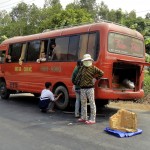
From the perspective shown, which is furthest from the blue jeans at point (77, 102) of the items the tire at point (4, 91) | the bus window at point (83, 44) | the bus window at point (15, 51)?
the tire at point (4, 91)

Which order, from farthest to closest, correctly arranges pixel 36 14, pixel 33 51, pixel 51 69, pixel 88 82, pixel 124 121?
pixel 36 14
pixel 33 51
pixel 51 69
pixel 88 82
pixel 124 121

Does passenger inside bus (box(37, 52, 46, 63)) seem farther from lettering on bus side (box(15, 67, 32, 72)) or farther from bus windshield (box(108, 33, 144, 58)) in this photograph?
bus windshield (box(108, 33, 144, 58))

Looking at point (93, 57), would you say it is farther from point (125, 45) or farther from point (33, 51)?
point (33, 51)

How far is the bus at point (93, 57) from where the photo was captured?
32.7 feet

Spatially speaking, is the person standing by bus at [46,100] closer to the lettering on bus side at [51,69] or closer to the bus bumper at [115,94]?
the lettering on bus side at [51,69]

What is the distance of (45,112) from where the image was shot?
35.9 feet

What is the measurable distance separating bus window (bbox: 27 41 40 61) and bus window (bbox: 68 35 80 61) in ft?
6.45

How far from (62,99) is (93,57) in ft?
6.92

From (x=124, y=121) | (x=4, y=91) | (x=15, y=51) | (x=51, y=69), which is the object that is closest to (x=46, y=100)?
(x=51, y=69)

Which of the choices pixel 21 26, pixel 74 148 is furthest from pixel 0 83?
pixel 21 26

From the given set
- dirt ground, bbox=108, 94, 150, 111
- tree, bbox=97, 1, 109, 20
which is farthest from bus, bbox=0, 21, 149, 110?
tree, bbox=97, 1, 109, 20

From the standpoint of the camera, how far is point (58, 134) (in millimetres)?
7773

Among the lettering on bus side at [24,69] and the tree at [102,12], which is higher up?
the tree at [102,12]

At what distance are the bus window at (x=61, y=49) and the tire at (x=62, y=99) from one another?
0.99 meters
